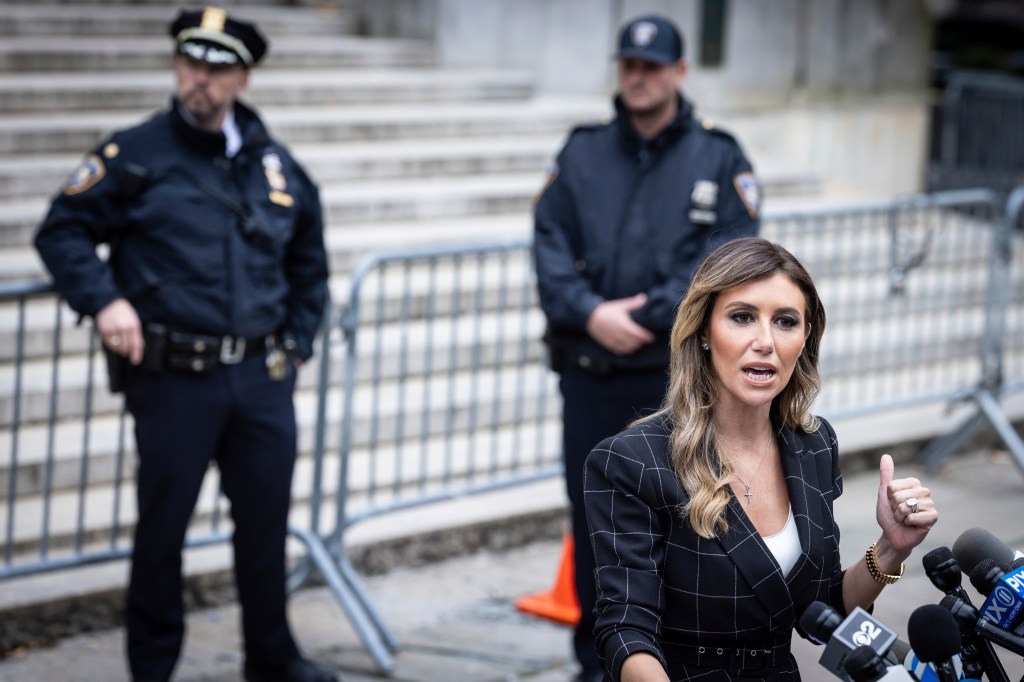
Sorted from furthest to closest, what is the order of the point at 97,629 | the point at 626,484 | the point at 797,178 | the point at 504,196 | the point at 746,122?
the point at 746,122
the point at 797,178
the point at 504,196
the point at 97,629
the point at 626,484

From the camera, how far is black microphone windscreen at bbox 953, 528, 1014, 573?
2527 mm

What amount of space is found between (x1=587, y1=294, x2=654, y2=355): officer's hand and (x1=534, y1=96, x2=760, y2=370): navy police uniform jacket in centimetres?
3

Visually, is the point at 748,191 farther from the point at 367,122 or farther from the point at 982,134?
the point at 982,134

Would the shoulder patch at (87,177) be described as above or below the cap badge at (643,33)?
below

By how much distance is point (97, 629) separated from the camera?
557 centimetres

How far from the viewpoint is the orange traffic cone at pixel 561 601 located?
589 cm

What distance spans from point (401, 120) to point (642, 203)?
17.4 feet

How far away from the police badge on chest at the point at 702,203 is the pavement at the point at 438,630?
3.57ft

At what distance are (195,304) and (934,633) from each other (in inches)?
120

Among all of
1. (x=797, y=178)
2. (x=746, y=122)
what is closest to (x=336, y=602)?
(x=797, y=178)

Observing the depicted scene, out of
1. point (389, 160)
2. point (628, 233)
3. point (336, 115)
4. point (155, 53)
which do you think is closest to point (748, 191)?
point (628, 233)

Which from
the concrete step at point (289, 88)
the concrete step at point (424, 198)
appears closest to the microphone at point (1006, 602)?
the concrete step at point (424, 198)

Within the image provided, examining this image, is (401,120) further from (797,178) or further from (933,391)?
(933,391)

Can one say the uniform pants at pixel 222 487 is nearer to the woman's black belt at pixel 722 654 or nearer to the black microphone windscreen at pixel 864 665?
the woman's black belt at pixel 722 654
